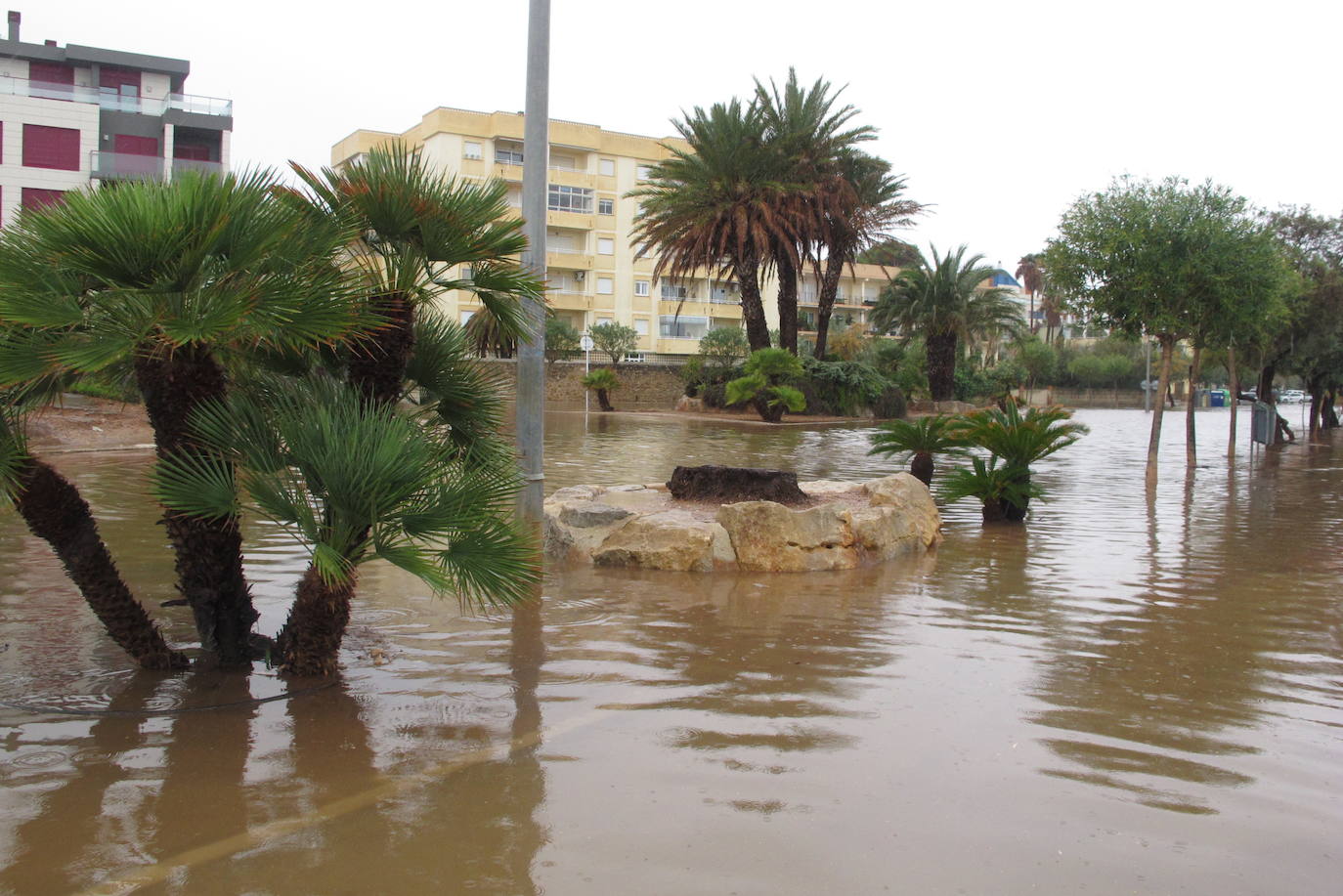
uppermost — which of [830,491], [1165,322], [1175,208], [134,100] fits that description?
[134,100]

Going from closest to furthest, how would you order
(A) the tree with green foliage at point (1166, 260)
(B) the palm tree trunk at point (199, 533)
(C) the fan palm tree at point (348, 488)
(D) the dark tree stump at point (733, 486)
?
(C) the fan palm tree at point (348, 488)
(B) the palm tree trunk at point (199, 533)
(D) the dark tree stump at point (733, 486)
(A) the tree with green foliage at point (1166, 260)

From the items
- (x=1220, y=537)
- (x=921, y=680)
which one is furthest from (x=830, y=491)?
(x=921, y=680)

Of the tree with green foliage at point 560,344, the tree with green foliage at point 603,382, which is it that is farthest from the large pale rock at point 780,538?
the tree with green foliage at point 560,344

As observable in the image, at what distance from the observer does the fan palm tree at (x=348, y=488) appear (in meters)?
4.39

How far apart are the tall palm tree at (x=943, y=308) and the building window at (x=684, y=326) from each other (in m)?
19.3

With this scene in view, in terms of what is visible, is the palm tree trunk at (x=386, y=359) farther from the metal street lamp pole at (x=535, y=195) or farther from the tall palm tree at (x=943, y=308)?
the tall palm tree at (x=943, y=308)

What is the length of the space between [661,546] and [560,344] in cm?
4601

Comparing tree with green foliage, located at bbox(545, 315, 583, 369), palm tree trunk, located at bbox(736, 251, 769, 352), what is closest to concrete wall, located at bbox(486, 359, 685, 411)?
tree with green foliage, located at bbox(545, 315, 583, 369)

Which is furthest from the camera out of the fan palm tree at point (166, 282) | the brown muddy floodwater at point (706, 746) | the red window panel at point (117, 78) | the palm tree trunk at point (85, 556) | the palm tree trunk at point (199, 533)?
the red window panel at point (117, 78)

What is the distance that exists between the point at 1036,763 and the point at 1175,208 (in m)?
15.5

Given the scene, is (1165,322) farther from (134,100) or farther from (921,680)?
(134,100)

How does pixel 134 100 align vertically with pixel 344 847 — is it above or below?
above

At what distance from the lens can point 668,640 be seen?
6.29 meters

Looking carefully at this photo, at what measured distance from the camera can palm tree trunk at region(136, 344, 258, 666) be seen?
15.7ft
